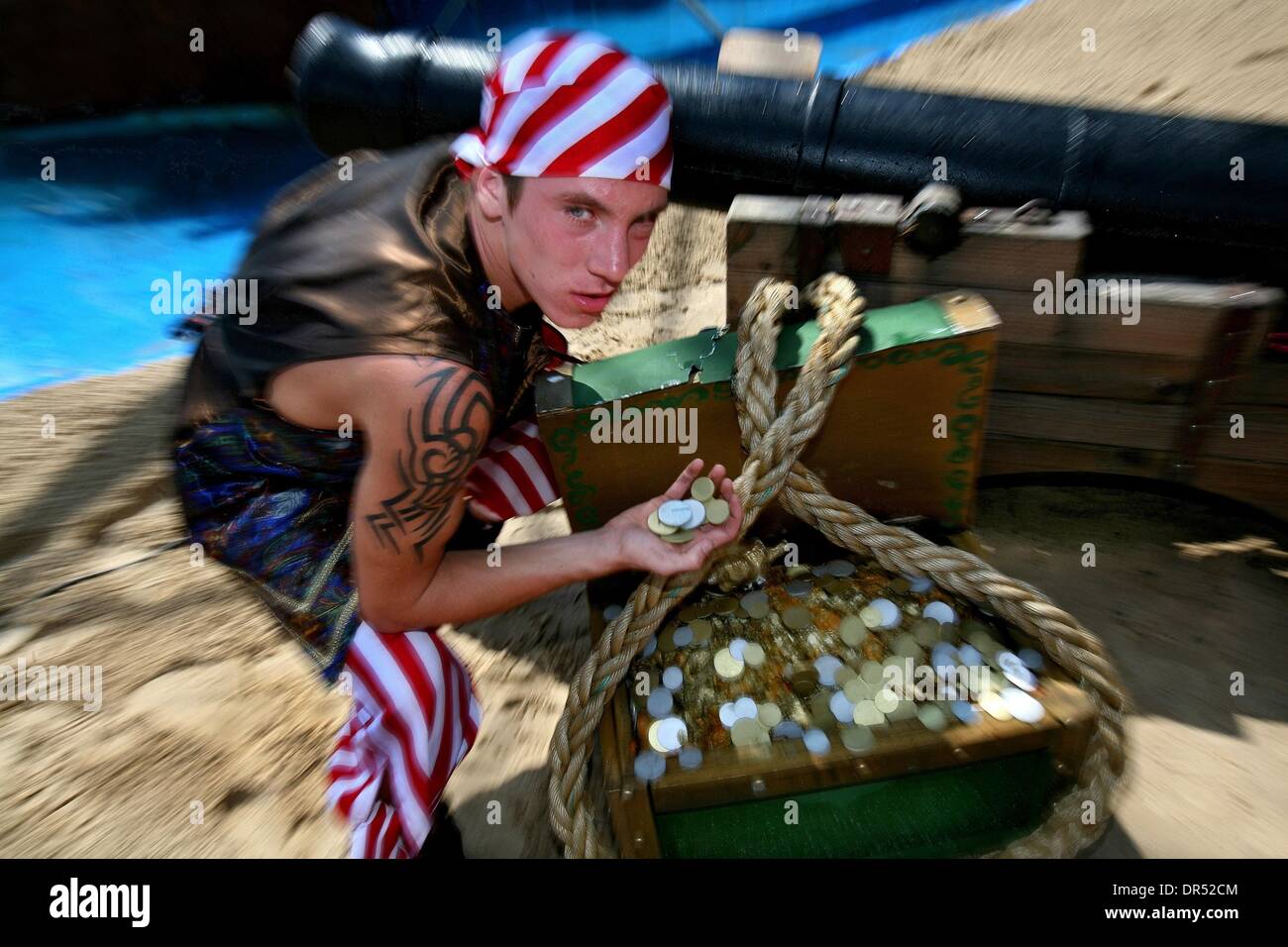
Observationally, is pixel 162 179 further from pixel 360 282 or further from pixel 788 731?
pixel 788 731

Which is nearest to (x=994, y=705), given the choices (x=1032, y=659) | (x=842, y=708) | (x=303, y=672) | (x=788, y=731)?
(x=1032, y=659)

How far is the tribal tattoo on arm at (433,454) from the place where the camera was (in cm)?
115

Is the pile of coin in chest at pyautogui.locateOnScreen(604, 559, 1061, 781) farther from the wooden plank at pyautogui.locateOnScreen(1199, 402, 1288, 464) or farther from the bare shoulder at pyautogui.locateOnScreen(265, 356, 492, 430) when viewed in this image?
the wooden plank at pyautogui.locateOnScreen(1199, 402, 1288, 464)

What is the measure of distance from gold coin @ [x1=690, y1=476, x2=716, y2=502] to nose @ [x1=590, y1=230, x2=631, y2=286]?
399 millimetres

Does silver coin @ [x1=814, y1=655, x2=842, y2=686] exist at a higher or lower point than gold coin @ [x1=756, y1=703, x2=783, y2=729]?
higher

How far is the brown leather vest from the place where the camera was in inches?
46.7

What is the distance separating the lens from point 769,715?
1.32m

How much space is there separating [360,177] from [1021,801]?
1.76 m

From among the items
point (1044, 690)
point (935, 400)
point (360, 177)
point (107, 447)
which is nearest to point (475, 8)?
point (107, 447)

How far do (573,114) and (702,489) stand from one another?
70cm

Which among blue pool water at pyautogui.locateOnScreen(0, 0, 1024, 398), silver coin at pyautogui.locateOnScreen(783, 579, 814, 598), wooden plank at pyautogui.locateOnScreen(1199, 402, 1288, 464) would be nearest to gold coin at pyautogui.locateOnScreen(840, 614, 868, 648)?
silver coin at pyautogui.locateOnScreen(783, 579, 814, 598)

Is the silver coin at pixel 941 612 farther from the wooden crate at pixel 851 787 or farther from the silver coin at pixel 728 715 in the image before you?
the silver coin at pixel 728 715
